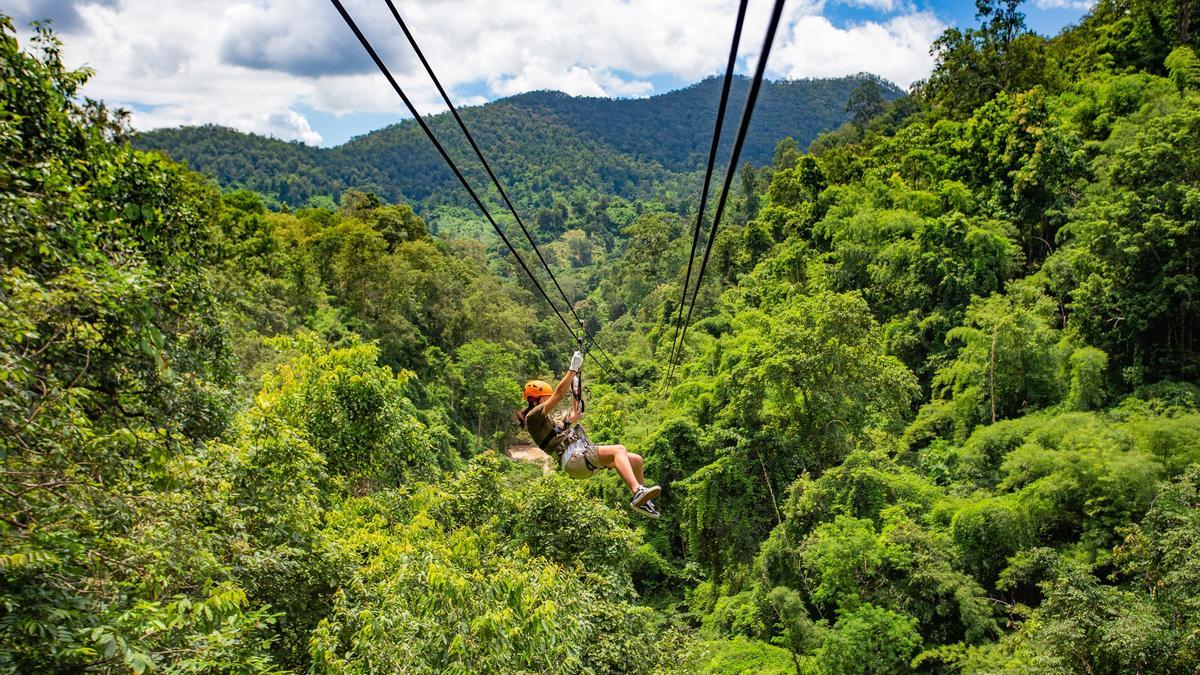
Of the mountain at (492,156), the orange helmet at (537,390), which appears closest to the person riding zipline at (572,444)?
the orange helmet at (537,390)

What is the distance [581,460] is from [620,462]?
16.1 inches

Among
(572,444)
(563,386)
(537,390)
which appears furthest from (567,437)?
(563,386)

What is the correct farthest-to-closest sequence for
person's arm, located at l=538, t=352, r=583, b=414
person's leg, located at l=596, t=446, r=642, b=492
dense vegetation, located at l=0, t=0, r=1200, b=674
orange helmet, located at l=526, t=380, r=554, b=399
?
orange helmet, located at l=526, t=380, r=554, b=399
person's leg, located at l=596, t=446, r=642, b=492
person's arm, located at l=538, t=352, r=583, b=414
dense vegetation, located at l=0, t=0, r=1200, b=674

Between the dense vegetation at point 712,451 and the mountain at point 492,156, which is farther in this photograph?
the mountain at point 492,156

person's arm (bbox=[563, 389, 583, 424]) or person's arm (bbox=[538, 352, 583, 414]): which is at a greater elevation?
person's arm (bbox=[538, 352, 583, 414])

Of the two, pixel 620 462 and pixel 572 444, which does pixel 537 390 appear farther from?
pixel 620 462

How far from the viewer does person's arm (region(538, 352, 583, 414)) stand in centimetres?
547

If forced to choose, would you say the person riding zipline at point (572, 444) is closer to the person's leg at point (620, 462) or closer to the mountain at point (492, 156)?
the person's leg at point (620, 462)

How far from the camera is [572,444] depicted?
6.23 m

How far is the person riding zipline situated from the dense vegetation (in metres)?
1.26

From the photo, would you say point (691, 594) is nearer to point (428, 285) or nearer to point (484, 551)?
point (484, 551)

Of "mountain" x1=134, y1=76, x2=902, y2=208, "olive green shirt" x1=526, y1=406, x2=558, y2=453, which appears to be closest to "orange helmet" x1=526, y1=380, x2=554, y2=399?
"olive green shirt" x1=526, y1=406, x2=558, y2=453

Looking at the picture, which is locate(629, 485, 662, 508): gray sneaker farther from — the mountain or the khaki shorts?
the mountain

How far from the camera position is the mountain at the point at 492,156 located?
428 ft
